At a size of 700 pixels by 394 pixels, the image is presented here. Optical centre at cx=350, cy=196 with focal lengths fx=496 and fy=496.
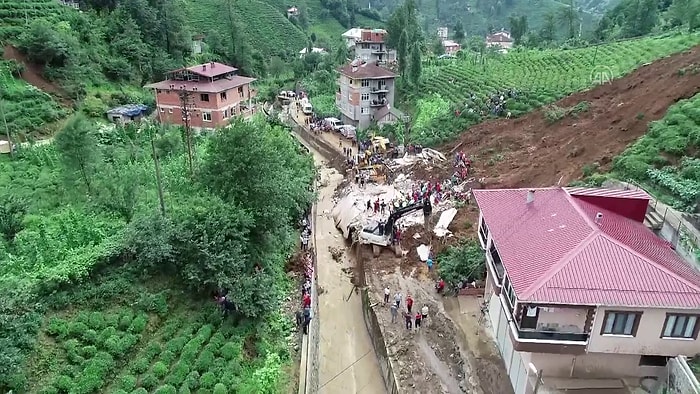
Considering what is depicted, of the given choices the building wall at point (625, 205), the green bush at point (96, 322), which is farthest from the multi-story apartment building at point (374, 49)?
the green bush at point (96, 322)

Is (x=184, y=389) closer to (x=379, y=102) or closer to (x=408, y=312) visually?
(x=408, y=312)

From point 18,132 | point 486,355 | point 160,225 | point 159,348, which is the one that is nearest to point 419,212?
point 486,355

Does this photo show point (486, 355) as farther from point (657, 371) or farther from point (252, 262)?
point (252, 262)

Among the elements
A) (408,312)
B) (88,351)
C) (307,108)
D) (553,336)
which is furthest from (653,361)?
(307,108)

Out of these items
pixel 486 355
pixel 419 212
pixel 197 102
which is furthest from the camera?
pixel 197 102

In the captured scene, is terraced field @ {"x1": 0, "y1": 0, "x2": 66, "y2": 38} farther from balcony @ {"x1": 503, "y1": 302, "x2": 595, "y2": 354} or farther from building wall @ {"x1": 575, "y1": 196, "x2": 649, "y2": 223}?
balcony @ {"x1": 503, "y1": 302, "x2": 595, "y2": 354}

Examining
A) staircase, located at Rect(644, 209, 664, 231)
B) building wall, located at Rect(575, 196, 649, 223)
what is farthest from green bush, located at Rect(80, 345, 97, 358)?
staircase, located at Rect(644, 209, 664, 231)
